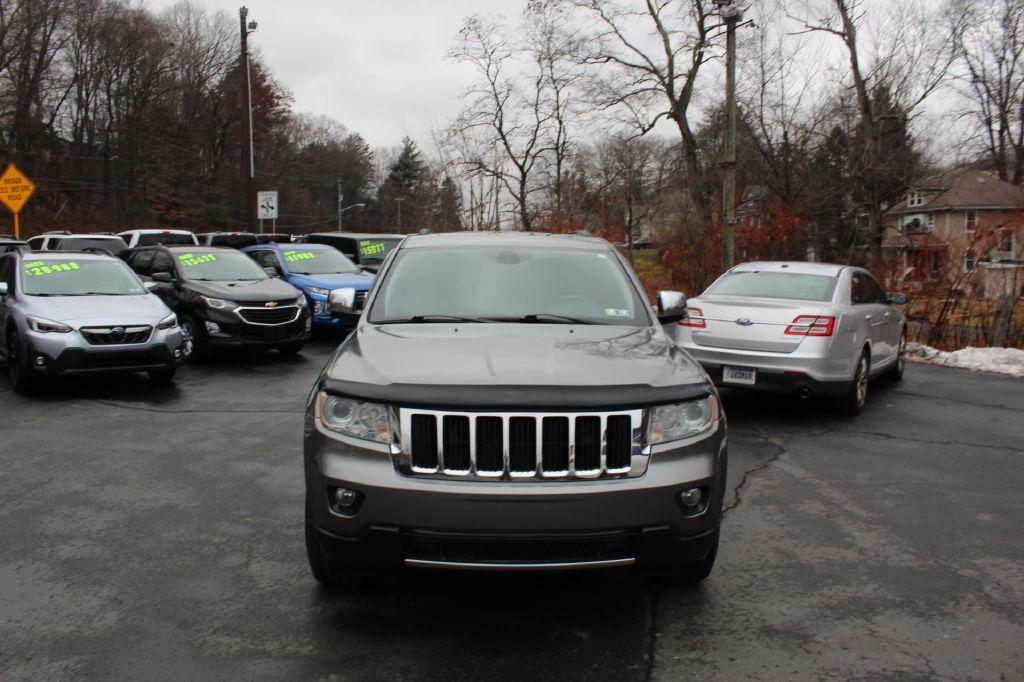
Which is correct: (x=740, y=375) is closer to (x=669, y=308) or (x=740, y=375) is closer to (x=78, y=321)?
(x=669, y=308)

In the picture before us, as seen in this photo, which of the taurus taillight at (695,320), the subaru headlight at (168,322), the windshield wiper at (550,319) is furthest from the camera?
the subaru headlight at (168,322)

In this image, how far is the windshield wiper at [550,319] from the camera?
454cm

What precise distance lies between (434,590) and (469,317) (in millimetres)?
1452

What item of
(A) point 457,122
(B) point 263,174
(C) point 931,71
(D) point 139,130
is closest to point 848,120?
(C) point 931,71

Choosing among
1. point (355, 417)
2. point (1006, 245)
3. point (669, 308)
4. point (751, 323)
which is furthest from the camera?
point (1006, 245)

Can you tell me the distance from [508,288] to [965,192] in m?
64.2

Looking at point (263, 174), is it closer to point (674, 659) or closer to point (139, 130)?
point (139, 130)

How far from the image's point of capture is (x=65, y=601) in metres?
3.97

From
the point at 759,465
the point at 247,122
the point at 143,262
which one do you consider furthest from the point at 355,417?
the point at 247,122

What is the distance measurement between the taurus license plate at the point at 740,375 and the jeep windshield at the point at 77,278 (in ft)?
24.6

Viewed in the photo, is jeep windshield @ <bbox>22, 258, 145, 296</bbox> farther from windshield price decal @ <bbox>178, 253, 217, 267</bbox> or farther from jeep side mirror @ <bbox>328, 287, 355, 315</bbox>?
jeep side mirror @ <bbox>328, 287, 355, 315</bbox>

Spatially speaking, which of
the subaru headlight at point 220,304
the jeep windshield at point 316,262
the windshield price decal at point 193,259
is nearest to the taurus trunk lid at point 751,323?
the subaru headlight at point 220,304

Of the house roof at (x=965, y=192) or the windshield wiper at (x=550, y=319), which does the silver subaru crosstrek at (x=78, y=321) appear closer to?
the windshield wiper at (x=550, y=319)

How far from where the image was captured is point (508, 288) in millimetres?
4883
